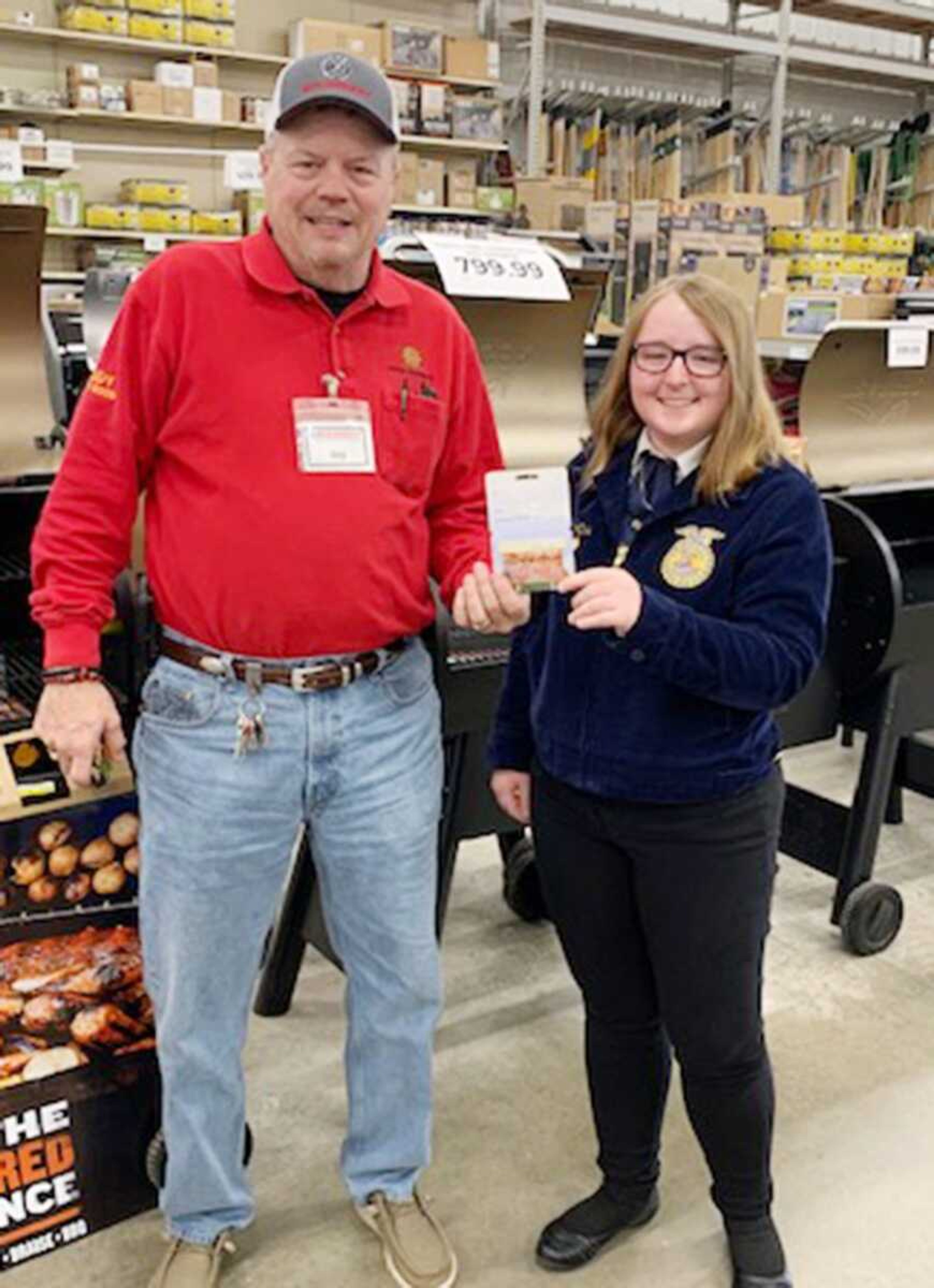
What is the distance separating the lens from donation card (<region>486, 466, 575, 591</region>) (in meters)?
1.40

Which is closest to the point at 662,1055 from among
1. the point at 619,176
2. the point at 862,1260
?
the point at 862,1260

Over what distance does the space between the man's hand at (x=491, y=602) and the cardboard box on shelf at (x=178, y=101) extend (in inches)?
250

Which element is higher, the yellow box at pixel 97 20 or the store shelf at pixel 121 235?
the yellow box at pixel 97 20

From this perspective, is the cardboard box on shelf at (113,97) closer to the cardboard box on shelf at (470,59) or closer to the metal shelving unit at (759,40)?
A: the cardboard box on shelf at (470,59)

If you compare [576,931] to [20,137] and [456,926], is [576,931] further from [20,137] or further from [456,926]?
[20,137]

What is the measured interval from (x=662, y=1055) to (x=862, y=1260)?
471 mm

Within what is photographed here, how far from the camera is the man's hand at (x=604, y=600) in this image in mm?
1370

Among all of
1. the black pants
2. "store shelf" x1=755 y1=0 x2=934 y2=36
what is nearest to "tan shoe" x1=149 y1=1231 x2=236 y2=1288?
the black pants

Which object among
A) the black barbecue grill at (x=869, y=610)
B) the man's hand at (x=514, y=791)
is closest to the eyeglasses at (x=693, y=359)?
the man's hand at (x=514, y=791)

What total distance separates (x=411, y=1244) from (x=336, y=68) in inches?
61.9

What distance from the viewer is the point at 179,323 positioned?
4.75ft

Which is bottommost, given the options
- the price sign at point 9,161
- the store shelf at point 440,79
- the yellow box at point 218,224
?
the price sign at point 9,161

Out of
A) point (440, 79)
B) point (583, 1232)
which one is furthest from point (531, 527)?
point (440, 79)

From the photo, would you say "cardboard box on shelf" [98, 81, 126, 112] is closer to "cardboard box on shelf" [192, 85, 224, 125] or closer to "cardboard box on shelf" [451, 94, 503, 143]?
"cardboard box on shelf" [192, 85, 224, 125]
